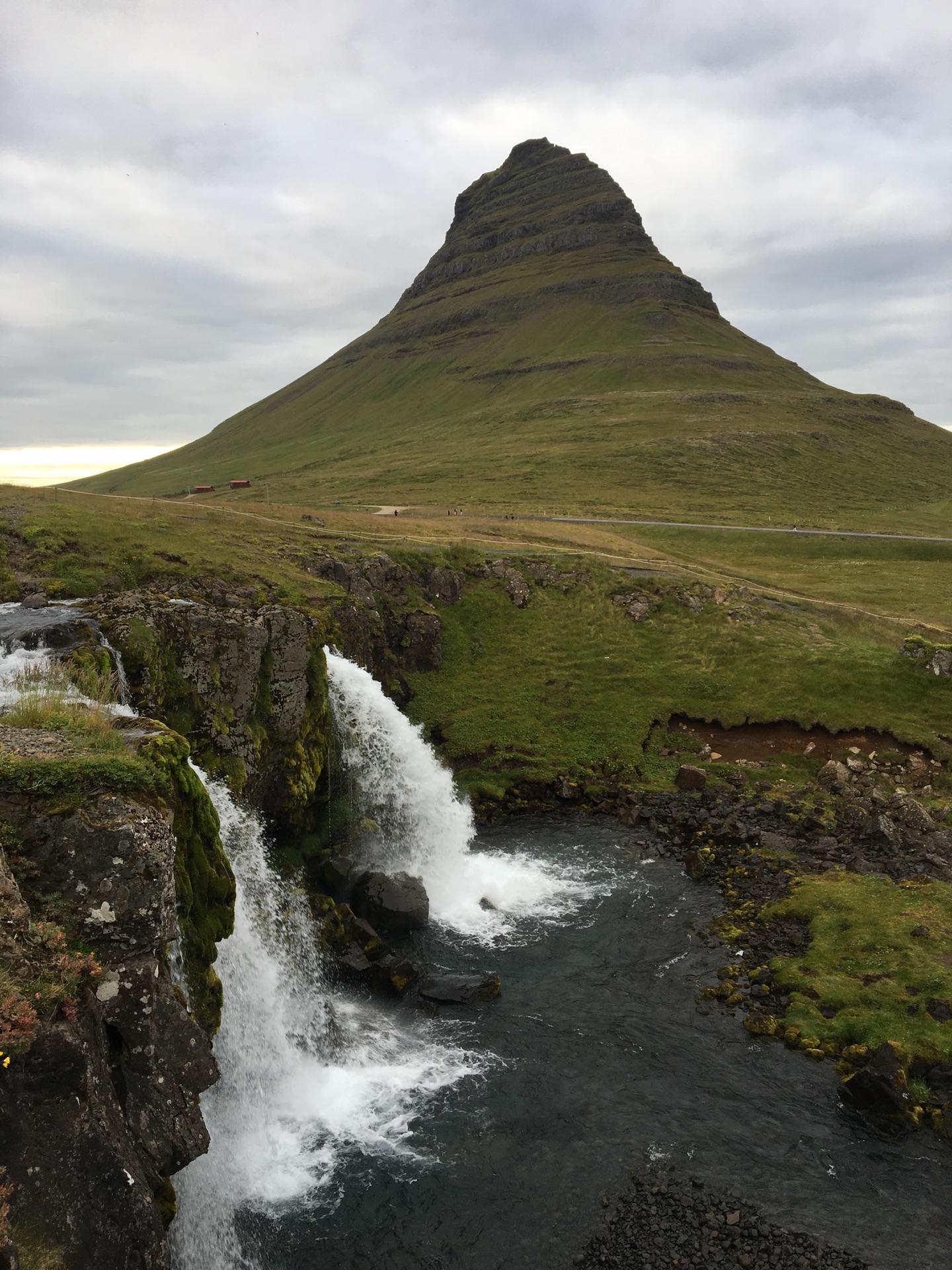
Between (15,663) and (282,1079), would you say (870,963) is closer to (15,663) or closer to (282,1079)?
(282,1079)

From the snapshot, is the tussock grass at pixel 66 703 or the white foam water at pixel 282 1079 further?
the white foam water at pixel 282 1079

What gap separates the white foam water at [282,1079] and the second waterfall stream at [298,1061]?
0.04m

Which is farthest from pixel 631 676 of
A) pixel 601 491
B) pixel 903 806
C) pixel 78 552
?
pixel 601 491

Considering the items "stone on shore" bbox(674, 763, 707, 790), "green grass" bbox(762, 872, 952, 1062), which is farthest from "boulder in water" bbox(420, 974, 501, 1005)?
"stone on shore" bbox(674, 763, 707, 790)

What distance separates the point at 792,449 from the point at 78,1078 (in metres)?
181

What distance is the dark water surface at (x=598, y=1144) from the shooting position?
57.1ft

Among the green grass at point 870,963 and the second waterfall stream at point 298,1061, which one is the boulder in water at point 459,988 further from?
the green grass at point 870,963

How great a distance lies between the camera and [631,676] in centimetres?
5281

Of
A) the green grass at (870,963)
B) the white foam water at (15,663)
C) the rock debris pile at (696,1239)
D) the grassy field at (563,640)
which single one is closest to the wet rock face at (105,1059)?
the white foam water at (15,663)

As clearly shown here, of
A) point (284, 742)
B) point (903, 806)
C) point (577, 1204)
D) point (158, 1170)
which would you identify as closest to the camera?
point (158, 1170)

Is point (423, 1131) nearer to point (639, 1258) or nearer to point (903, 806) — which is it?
point (639, 1258)

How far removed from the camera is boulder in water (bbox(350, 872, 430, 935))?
97.3ft

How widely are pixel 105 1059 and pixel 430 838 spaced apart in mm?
23881

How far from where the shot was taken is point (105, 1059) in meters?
13.2
